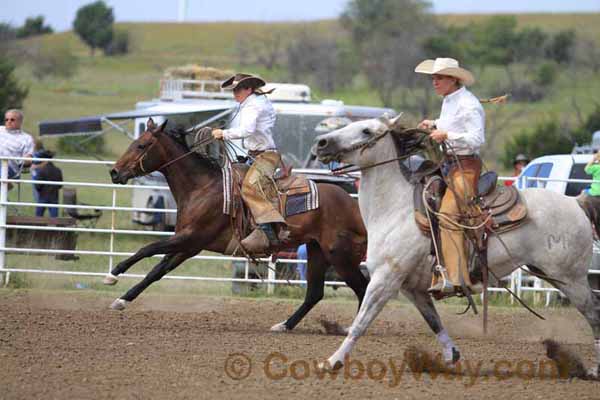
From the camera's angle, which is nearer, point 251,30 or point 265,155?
point 265,155

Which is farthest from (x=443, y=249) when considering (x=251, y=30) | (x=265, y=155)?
(x=251, y=30)

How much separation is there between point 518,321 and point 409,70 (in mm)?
37497

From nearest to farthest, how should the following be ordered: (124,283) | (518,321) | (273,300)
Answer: (518,321), (273,300), (124,283)

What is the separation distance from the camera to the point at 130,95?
49688 mm

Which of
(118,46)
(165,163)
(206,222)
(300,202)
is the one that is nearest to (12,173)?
(165,163)

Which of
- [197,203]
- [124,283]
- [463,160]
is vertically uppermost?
[463,160]

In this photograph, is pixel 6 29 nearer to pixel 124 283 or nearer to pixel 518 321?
pixel 124 283

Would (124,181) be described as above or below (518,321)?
above

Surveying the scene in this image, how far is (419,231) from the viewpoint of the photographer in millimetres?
7539

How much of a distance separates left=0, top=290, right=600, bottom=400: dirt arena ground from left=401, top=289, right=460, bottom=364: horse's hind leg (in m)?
0.19

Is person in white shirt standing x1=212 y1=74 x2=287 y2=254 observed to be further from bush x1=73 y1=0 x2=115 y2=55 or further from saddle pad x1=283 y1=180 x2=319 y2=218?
bush x1=73 y1=0 x2=115 y2=55

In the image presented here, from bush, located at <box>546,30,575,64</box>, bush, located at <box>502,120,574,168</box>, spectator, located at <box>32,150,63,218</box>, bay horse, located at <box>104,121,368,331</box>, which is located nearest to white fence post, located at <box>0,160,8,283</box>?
spectator, located at <box>32,150,63,218</box>

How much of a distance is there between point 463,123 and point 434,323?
154 centimetres

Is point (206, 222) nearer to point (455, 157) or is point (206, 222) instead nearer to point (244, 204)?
point (244, 204)
